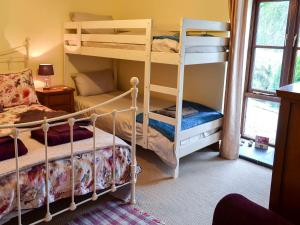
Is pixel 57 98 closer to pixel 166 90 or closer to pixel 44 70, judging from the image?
pixel 44 70

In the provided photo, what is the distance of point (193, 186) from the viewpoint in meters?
2.83

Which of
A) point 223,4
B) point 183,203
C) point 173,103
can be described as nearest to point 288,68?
point 223,4

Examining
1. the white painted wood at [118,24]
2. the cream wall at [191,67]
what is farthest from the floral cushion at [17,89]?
the cream wall at [191,67]

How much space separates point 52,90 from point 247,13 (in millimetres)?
2353

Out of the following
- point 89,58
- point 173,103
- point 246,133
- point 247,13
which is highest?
point 247,13

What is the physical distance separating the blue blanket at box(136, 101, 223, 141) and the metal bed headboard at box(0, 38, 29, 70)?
5.47ft

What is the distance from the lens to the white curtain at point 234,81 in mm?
3123

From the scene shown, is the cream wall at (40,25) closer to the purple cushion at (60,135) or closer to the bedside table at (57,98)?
the bedside table at (57,98)

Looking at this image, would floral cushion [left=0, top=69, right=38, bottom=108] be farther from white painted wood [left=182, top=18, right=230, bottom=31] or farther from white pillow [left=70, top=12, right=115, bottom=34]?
white painted wood [left=182, top=18, right=230, bottom=31]

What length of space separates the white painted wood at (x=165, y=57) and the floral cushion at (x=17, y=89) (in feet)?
4.81

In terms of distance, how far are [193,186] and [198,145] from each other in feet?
1.64

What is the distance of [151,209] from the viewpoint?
7.98ft

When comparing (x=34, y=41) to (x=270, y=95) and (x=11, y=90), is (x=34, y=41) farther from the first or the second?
(x=270, y=95)

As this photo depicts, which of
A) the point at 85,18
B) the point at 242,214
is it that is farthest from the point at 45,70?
the point at 242,214
